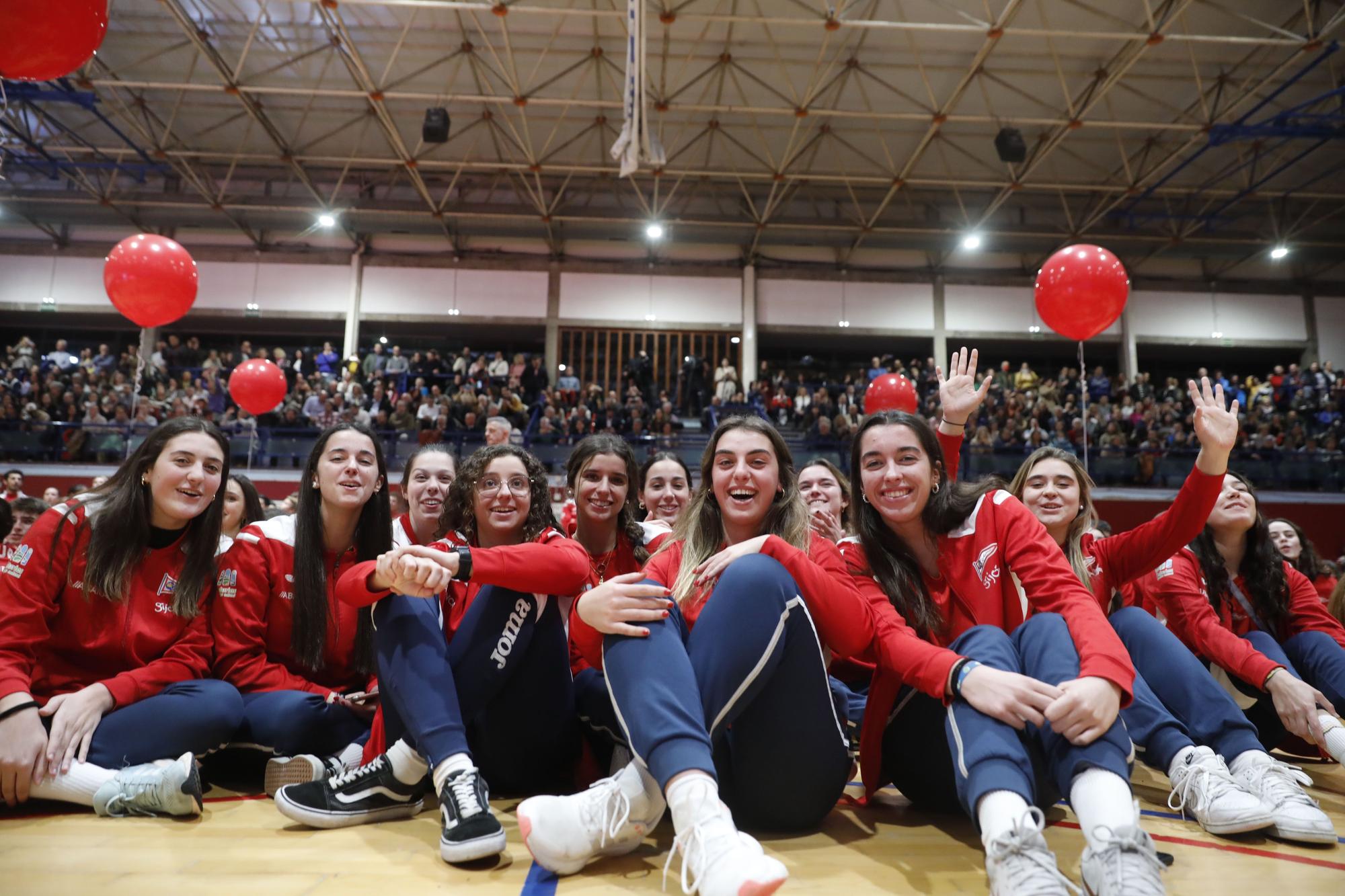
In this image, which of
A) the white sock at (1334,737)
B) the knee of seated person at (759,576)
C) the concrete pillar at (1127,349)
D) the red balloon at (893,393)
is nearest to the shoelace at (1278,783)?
the white sock at (1334,737)

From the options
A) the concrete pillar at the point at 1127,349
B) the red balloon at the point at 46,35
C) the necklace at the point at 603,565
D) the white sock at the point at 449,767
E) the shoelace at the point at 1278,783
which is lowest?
the shoelace at the point at 1278,783

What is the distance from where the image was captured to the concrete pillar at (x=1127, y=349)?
1345 cm

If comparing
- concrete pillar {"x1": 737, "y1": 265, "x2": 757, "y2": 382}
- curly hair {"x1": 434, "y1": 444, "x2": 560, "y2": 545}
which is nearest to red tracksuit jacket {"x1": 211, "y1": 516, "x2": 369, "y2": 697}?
curly hair {"x1": 434, "y1": 444, "x2": 560, "y2": 545}

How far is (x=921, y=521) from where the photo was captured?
77.1 inches

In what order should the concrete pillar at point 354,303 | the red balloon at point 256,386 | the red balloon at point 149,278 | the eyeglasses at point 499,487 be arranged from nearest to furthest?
the eyeglasses at point 499,487 → the red balloon at point 149,278 → the red balloon at point 256,386 → the concrete pillar at point 354,303

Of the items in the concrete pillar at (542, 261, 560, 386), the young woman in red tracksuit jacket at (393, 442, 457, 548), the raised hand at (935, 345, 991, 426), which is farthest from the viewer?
the concrete pillar at (542, 261, 560, 386)

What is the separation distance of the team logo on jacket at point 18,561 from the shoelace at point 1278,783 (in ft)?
9.98

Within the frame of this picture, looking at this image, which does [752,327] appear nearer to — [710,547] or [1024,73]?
[1024,73]

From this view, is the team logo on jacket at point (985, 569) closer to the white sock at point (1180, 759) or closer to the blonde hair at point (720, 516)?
the blonde hair at point (720, 516)

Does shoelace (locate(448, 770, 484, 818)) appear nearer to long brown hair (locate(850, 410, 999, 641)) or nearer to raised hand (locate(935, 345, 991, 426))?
long brown hair (locate(850, 410, 999, 641))

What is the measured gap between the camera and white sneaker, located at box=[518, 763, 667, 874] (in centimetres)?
142

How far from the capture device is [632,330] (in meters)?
13.6

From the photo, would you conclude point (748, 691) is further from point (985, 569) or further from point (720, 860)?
point (985, 569)

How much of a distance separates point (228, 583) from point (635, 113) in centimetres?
364
